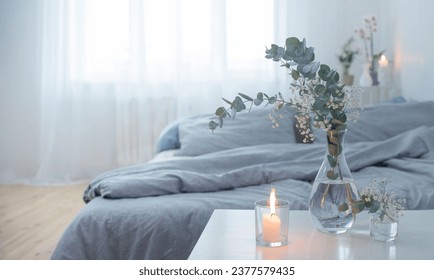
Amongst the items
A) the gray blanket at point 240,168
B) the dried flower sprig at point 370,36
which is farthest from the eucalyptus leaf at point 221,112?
the dried flower sprig at point 370,36

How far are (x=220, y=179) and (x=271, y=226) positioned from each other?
36.0 inches

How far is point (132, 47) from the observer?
417cm

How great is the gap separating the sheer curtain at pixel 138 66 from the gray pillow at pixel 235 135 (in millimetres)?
1167

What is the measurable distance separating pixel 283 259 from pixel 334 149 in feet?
0.77

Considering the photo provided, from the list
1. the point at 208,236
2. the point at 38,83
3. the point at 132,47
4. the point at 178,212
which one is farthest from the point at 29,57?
the point at 208,236

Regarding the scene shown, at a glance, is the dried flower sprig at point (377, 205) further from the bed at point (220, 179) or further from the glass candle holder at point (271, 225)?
the bed at point (220, 179)

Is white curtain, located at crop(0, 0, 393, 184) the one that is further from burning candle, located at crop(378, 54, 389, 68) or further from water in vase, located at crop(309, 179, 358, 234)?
water in vase, located at crop(309, 179, 358, 234)

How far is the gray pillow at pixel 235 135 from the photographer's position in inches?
113

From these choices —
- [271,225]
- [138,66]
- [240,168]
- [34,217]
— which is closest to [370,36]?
[138,66]

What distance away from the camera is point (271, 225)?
1.17m

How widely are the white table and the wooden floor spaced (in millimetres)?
1398

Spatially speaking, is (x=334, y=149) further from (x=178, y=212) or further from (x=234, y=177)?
(x=234, y=177)

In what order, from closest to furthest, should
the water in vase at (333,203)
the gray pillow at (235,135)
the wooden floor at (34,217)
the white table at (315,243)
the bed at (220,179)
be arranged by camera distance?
the white table at (315,243) < the water in vase at (333,203) < the bed at (220,179) < the wooden floor at (34,217) < the gray pillow at (235,135)
